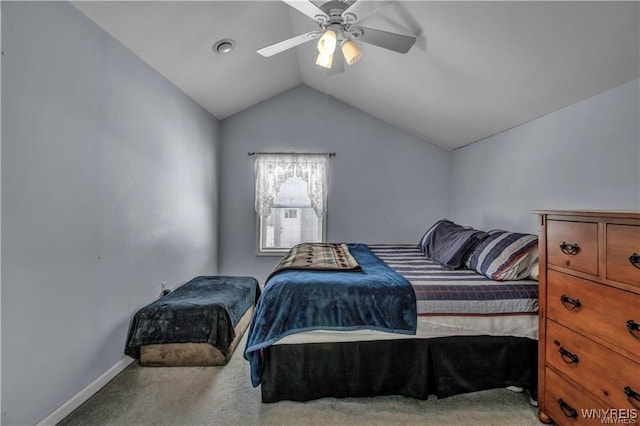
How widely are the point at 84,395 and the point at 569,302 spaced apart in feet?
9.23

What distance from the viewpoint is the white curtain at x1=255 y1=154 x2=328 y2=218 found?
4457 millimetres

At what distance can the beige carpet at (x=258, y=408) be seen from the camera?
1.78m

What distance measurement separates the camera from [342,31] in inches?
83.4

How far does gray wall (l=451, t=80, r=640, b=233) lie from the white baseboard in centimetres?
353

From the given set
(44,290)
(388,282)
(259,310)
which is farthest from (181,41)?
(388,282)

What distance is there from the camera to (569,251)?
1.55 metres

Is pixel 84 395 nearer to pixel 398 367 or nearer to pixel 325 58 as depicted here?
pixel 398 367

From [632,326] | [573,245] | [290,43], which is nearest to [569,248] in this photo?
[573,245]

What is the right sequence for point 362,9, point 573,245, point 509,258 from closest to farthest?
point 573,245 → point 362,9 → point 509,258

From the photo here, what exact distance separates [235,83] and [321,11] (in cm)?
196

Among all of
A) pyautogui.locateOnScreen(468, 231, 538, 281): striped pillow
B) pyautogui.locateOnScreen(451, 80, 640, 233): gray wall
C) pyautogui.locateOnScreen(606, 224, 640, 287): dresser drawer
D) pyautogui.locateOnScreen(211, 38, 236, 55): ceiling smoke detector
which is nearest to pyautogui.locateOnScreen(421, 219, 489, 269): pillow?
pyautogui.locateOnScreen(468, 231, 538, 281): striped pillow

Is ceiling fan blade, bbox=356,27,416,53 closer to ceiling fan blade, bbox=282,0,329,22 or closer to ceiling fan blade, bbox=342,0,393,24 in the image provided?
ceiling fan blade, bbox=342,0,393,24

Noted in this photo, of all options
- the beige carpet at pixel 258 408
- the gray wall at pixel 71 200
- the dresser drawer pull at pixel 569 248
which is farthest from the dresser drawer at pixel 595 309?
the gray wall at pixel 71 200

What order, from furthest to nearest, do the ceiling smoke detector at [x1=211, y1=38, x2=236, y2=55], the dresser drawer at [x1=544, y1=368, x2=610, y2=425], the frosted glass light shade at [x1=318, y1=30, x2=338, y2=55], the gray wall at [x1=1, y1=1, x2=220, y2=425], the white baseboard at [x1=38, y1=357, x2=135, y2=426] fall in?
the ceiling smoke detector at [x1=211, y1=38, x2=236, y2=55] → the frosted glass light shade at [x1=318, y1=30, x2=338, y2=55] → the white baseboard at [x1=38, y1=357, x2=135, y2=426] → the gray wall at [x1=1, y1=1, x2=220, y2=425] → the dresser drawer at [x1=544, y1=368, x2=610, y2=425]
